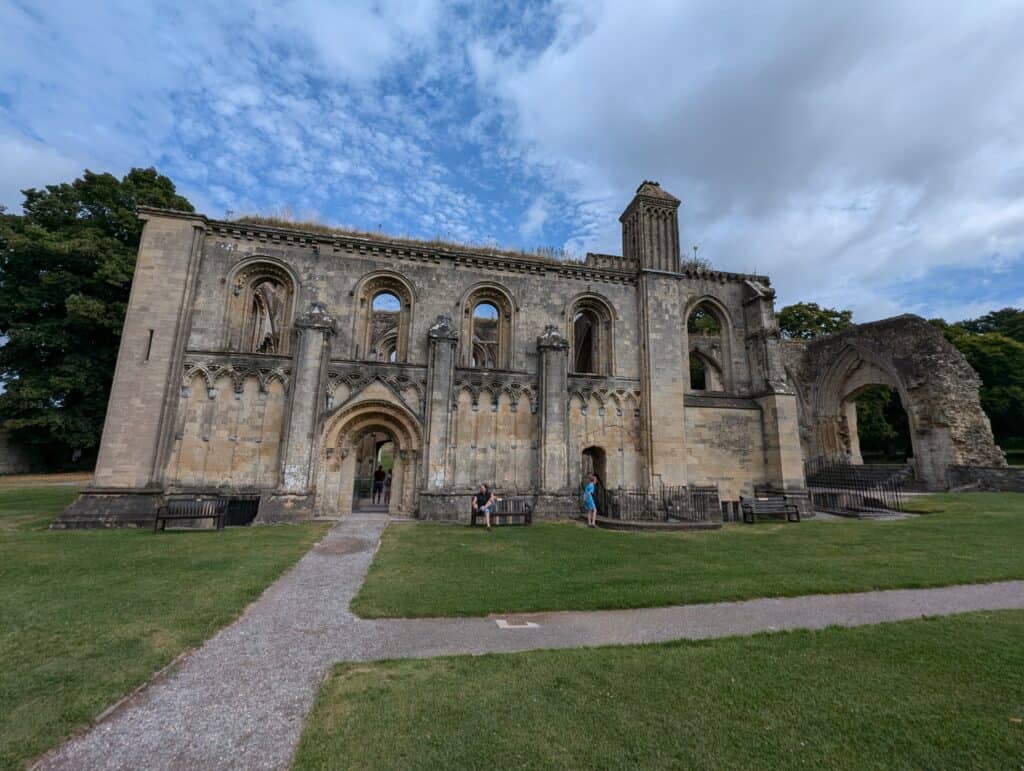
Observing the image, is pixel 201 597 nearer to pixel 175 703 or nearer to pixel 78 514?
pixel 175 703

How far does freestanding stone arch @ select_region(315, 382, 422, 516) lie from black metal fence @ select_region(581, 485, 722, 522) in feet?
23.1

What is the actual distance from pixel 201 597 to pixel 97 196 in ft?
96.8

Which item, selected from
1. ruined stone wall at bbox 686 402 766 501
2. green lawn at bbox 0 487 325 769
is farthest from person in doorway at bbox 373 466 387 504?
ruined stone wall at bbox 686 402 766 501

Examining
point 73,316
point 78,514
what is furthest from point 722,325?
point 73,316

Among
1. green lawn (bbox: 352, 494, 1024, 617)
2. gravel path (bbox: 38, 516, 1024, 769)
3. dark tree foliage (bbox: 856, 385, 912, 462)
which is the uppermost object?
dark tree foliage (bbox: 856, 385, 912, 462)

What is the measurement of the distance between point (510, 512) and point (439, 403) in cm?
450

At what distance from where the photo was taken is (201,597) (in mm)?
6387

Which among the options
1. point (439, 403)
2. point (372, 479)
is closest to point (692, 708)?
point (439, 403)

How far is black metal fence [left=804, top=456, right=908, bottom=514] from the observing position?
59.9 feet

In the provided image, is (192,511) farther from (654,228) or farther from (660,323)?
(654,228)

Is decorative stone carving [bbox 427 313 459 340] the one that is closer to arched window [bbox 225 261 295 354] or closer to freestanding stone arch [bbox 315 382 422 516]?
freestanding stone arch [bbox 315 382 422 516]

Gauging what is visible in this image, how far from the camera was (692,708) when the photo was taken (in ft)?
11.8

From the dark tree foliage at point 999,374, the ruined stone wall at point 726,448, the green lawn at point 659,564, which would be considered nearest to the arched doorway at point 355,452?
the green lawn at point 659,564

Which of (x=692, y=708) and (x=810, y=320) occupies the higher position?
(x=810, y=320)
